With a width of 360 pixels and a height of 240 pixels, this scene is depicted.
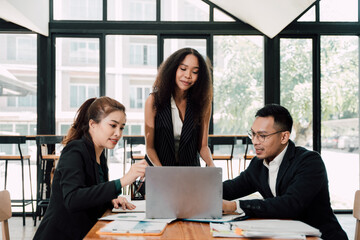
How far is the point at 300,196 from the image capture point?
144cm

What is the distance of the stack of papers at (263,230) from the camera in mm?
1066

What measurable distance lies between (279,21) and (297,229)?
3779 millimetres

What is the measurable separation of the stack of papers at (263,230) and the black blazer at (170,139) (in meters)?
0.80

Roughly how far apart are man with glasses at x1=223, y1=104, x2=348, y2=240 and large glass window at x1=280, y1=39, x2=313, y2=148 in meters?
3.59

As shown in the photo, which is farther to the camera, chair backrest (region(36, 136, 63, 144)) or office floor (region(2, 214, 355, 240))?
chair backrest (region(36, 136, 63, 144))

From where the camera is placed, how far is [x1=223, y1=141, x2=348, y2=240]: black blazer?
1.37 metres

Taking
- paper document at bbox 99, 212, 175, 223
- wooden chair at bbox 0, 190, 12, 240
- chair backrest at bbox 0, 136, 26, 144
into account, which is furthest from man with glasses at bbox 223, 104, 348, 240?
chair backrest at bbox 0, 136, 26, 144

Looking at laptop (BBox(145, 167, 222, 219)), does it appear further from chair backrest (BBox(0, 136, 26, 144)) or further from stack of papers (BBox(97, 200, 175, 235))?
chair backrest (BBox(0, 136, 26, 144))

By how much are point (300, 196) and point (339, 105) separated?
4.10 metres

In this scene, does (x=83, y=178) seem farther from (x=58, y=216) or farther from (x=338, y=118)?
(x=338, y=118)

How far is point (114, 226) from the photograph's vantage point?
1149mm

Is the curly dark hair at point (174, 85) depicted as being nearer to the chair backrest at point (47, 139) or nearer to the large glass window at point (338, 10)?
the chair backrest at point (47, 139)

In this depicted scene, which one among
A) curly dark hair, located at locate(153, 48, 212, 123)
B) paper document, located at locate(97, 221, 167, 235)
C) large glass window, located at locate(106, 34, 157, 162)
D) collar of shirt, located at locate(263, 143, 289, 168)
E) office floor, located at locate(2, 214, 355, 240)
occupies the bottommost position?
office floor, located at locate(2, 214, 355, 240)

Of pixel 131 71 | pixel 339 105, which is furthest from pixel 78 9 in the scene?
pixel 339 105
